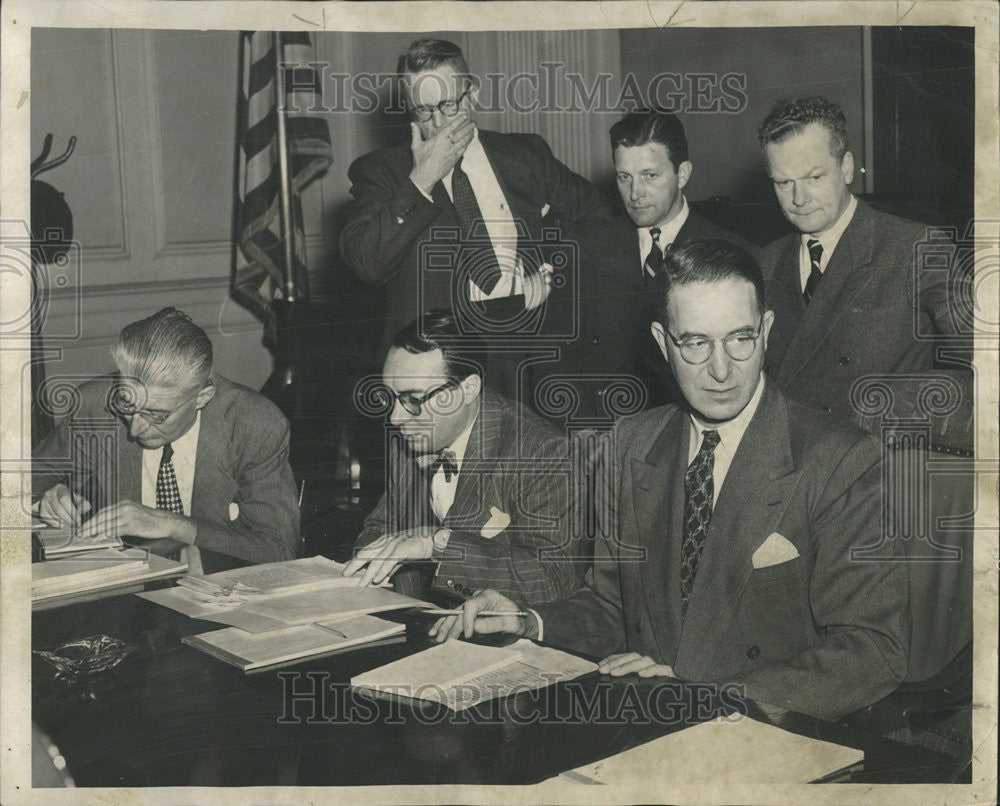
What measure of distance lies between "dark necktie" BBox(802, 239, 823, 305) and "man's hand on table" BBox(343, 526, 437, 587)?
55.9 inches

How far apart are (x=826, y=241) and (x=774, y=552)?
3.31 feet

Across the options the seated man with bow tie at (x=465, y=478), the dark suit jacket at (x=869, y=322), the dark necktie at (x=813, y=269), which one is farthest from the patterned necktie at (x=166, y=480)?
the dark necktie at (x=813, y=269)

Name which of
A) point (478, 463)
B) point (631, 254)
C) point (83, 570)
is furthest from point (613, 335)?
point (83, 570)

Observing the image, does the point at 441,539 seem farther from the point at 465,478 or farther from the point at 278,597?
the point at 278,597

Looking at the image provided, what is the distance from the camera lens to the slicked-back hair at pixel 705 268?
10.8 ft

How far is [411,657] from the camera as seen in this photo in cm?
312

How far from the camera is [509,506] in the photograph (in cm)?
346

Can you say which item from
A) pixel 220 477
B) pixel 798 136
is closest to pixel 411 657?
pixel 220 477

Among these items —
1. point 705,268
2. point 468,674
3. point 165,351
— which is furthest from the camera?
point 165,351

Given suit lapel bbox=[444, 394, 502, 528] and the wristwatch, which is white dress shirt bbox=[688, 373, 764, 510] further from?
the wristwatch

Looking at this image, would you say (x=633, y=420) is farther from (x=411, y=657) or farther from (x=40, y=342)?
(x=40, y=342)

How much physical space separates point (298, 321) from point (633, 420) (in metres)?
1.16

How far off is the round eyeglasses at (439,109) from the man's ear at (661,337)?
0.97 metres

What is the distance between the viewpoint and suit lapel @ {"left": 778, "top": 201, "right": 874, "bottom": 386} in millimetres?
3330
